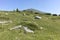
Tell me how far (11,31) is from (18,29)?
1204 mm

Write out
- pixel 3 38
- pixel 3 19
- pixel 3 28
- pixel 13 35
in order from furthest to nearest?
pixel 3 19, pixel 3 28, pixel 13 35, pixel 3 38

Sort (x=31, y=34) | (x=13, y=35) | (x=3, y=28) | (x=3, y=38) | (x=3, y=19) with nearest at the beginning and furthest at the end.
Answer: (x=3, y=38) < (x=13, y=35) < (x=31, y=34) < (x=3, y=28) < (x=3, y=19)

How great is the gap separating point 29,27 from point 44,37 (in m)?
4.31

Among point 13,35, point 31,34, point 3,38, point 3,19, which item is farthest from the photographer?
point 3,19

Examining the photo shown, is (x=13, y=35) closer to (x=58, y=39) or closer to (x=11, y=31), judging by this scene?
(x=11, y=31)

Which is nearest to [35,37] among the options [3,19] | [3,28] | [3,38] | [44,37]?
[44,37]

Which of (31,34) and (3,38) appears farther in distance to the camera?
Answer: (31,34)

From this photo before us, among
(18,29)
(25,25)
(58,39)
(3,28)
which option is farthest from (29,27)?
(58,39)

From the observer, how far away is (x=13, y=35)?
2005 centimetres

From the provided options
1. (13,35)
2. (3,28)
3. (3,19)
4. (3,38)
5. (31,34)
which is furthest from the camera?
(3,19)

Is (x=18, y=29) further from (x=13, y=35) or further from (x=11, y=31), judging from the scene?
(x=13, y=35)

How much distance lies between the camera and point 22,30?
72.9ft

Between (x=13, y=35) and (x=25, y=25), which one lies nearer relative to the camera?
(x=13, y=35)

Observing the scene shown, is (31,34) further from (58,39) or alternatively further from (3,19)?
(3,19)
